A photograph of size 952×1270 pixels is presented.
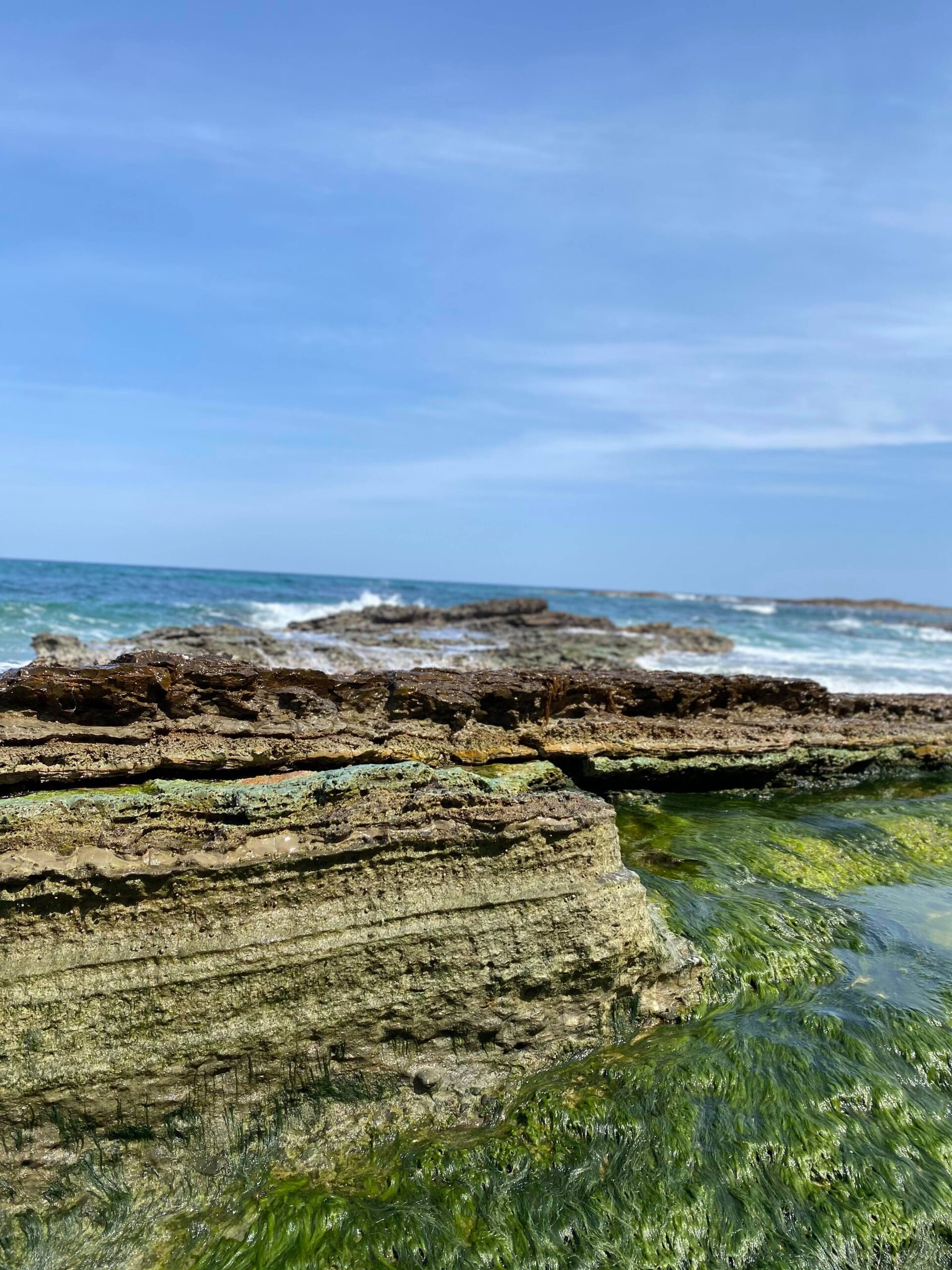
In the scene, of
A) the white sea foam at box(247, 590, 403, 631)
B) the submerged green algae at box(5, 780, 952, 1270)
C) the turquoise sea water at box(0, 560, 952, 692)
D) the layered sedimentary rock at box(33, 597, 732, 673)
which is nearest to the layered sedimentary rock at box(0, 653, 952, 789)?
the layered sedimentary rock at box(33, 597, 732, 673)

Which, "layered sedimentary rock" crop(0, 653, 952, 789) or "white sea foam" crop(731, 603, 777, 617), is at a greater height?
"white sea foam" crop(731, 603, 777, 617)

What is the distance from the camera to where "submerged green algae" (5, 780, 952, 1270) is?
9.07 ft

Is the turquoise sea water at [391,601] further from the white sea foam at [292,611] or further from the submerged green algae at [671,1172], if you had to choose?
the submerged green algae at [671,1172]

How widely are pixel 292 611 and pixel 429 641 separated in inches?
529

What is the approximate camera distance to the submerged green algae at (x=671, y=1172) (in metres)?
2.76

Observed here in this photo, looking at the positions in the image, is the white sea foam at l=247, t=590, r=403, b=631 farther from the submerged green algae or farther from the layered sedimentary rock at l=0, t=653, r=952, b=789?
the submerged green algae

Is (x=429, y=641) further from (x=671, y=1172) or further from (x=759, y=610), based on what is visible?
(x=759, y=610)

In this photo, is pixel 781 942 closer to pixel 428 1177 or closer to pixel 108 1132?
pixel 428 1177

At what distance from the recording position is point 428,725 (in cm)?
480

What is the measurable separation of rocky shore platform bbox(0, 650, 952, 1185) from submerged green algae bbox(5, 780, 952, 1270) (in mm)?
214

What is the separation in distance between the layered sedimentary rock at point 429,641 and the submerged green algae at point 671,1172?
10.0 ft

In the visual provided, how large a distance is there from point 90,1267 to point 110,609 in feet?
85.4

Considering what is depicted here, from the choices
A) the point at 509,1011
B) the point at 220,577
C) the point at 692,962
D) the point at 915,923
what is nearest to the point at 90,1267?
the point at 509,1011

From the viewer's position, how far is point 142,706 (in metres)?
4.06
